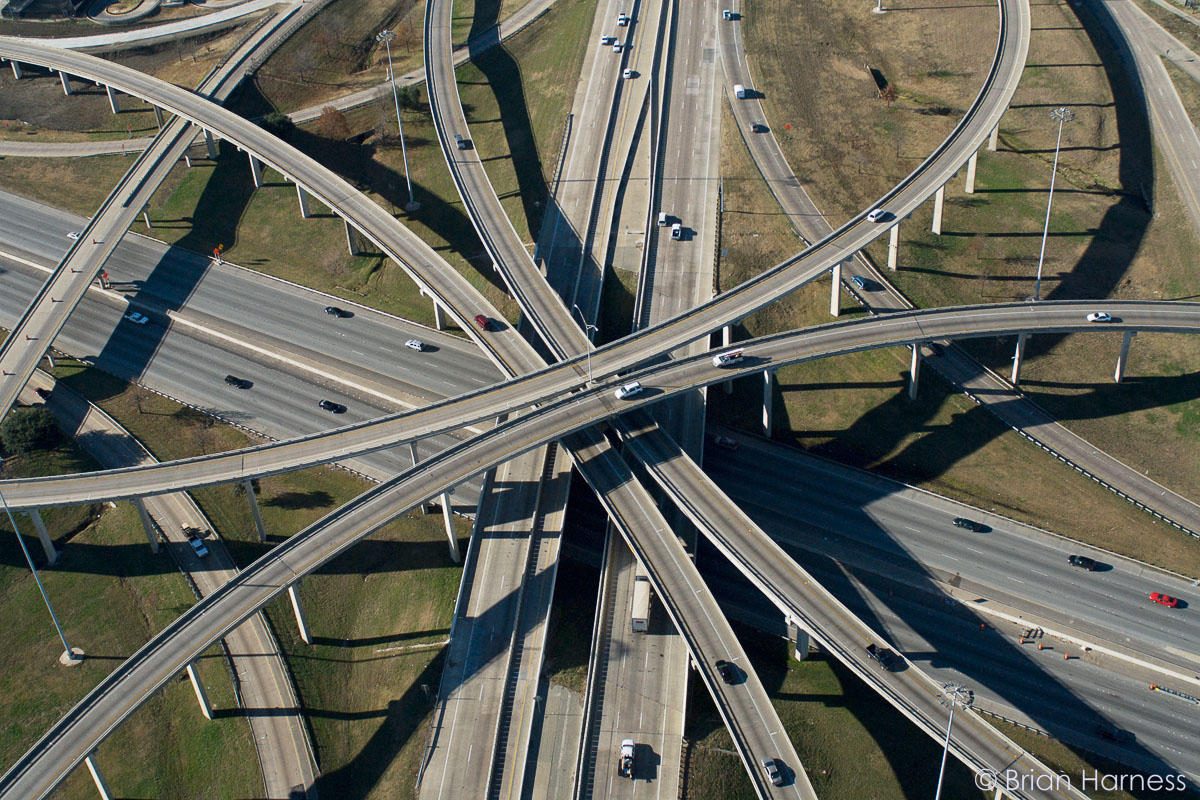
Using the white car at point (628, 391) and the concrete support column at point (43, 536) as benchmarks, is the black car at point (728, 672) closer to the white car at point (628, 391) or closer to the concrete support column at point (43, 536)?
the white car at point (628, 391)

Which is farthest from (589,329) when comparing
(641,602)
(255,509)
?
(255,509)

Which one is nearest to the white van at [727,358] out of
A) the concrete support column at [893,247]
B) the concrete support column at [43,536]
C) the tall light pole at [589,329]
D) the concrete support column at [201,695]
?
the tall light pole at [589,329]

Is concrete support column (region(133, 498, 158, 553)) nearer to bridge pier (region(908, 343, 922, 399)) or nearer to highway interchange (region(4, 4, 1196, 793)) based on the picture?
highway interchange (region(4, 4, 1196, 793))

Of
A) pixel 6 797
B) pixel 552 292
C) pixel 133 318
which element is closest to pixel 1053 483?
pixel 552 292

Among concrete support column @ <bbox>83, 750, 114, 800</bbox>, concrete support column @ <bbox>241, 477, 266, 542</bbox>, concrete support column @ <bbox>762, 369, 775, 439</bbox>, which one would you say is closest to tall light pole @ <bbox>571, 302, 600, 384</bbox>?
concrete support column @ <bbox>762, 369, 775, 439</bbox>

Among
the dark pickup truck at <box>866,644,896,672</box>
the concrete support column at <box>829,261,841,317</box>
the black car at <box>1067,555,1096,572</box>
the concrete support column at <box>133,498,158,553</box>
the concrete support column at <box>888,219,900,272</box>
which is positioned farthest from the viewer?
the concrete support column at <box>888,219,900,272</box>

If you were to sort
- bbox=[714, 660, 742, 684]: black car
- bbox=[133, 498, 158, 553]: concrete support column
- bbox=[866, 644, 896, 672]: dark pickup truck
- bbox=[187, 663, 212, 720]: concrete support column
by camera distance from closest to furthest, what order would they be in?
bbox=[866, 644, 896, 672]: dark pickup truck < bbox=[714, 660, 742, 684]: black car < bbox=[187, 663, 212, 720]: concrete support column < bbox=[133, 498, 158, 553]: concrete support column

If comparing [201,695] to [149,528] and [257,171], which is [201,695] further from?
[257,171]
